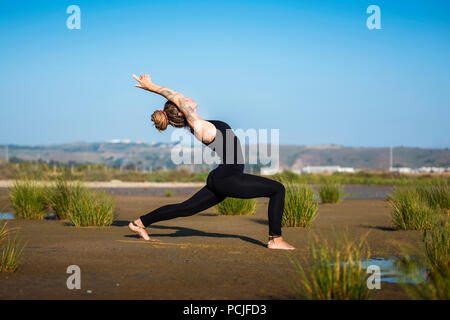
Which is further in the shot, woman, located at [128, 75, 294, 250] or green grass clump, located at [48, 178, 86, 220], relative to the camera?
green grass clump, located at [48, 178, 86, 220]

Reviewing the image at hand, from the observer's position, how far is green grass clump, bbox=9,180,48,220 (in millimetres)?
13961

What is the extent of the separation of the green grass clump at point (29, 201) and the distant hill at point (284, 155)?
10202cm

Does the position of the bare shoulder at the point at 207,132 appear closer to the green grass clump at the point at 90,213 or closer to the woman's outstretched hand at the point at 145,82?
the woman's outstretched hand at the point at 145,82

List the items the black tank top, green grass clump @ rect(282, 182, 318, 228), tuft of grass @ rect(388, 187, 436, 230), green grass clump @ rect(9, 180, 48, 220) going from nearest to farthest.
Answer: the black tank top, tuft of grass @ rect(388, 187, 436, 230), green grass clump @ rect(282, 182, 318, 228), green grass clump @ rect(9, 180, 48, 220)

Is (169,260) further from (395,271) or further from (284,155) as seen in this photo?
(284,155)

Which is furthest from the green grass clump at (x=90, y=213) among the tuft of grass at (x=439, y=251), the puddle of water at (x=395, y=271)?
the tuft of grass at (x=439, y=251)

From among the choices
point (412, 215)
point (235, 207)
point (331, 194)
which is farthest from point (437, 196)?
point (331, 194)

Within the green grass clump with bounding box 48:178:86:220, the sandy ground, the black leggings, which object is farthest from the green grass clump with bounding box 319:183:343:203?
the black leggings

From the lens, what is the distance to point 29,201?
14.0 m

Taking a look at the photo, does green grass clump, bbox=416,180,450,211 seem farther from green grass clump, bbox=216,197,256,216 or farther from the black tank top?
the black tank top

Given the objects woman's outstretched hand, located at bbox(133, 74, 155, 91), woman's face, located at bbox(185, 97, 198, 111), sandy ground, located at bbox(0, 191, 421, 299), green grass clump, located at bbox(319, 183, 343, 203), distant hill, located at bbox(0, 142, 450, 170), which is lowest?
distant hill, located at bbox(0, 142, 450, 170)

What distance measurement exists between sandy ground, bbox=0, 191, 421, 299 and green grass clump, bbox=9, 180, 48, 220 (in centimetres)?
123
